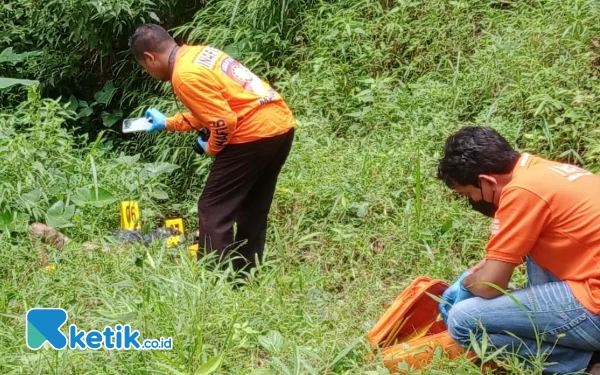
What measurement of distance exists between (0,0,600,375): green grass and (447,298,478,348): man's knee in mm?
99

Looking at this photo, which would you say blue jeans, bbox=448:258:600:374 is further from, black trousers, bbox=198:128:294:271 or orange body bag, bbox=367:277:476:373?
black trousers, bbox=198:128:294:271

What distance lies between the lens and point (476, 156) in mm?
2531

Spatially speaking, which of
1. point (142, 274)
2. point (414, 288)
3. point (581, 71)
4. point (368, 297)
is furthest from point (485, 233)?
point (142, 274)

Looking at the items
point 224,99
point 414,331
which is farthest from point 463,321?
point 224,99

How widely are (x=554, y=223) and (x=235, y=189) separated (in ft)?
5.51

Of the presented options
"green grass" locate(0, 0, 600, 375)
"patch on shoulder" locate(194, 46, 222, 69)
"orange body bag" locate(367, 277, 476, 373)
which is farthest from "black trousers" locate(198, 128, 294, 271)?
"orange body bag" locate(367, 277, 476, 373)

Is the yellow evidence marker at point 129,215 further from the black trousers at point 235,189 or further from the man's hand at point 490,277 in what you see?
the man's hand at point 490,277

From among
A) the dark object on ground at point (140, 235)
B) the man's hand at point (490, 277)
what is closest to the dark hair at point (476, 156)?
the man's hand at point (490, 277)

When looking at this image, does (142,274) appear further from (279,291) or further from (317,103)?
(317,103)

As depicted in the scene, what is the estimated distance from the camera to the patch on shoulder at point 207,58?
3.39 meters

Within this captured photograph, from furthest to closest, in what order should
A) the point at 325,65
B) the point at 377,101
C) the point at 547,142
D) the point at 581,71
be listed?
the point at 325,65 → the point at 377,101 → the point at 581,71 → the point at 547,142

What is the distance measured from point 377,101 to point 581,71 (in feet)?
4.40

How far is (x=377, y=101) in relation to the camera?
201 inches

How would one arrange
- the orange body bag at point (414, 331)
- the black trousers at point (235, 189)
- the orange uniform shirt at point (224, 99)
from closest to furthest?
the orange body bag at point (414, 331)
the orange uniform shirt at point (224, 99)
the black trousers at point (235, 189)
